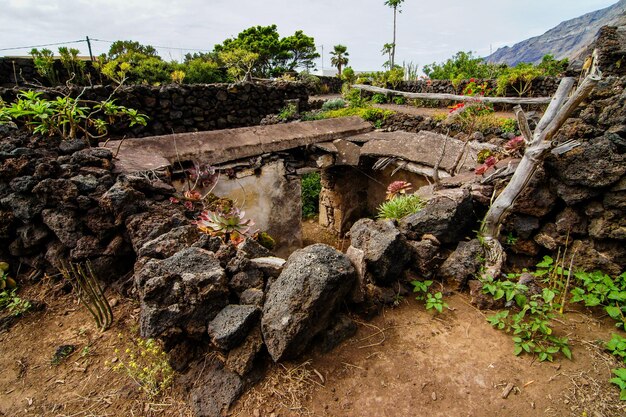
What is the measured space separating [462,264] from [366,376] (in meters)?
1.71

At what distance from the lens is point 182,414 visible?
6.36 feet

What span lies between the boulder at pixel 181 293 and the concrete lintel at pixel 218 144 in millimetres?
2018

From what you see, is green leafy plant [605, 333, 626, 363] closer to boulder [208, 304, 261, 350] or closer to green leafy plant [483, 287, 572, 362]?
green leafy plant [483, 287, 572, 362]

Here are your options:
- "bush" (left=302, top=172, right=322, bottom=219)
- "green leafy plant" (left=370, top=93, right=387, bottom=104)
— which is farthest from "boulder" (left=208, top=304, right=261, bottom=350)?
"green leafy plant" (left=370, top=93, right=387, bottom=104)

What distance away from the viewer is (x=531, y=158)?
11.2 feet

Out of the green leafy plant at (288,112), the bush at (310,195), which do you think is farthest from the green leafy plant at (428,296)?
the green leafy plant at (288,112)

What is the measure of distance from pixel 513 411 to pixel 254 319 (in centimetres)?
184

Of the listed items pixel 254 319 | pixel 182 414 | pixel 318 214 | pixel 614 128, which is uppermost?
pixel 614 128

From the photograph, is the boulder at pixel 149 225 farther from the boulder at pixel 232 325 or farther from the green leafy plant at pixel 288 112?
the green leafy plant at pixel 288 112

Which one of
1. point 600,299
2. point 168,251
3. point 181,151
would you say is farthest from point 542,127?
point 181,151

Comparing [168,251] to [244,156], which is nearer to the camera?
[168,251]

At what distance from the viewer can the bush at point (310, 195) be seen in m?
10.4

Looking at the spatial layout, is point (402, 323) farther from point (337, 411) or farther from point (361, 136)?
point (361, 136)

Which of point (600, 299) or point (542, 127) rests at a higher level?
point (542, 127)
